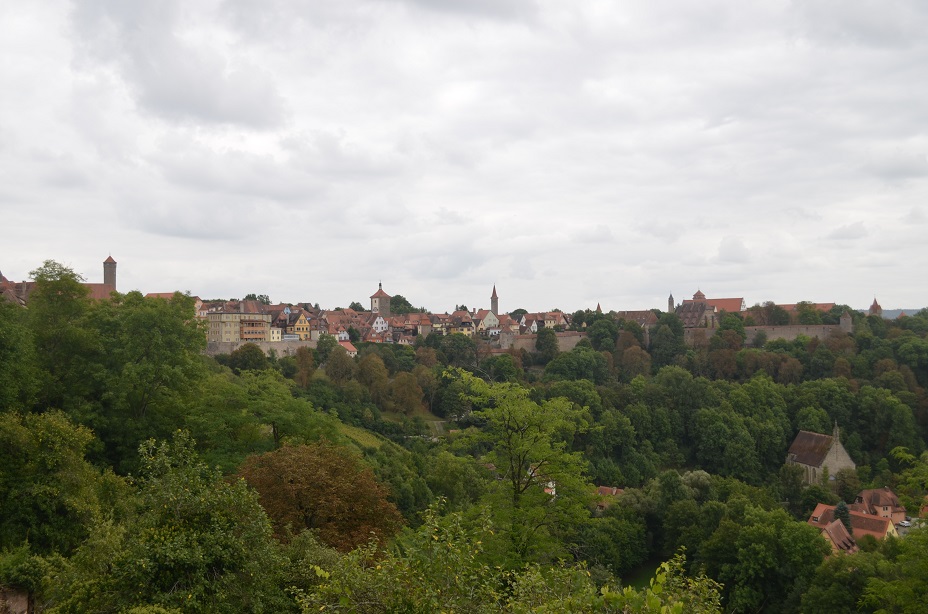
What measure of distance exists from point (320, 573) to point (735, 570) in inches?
1091

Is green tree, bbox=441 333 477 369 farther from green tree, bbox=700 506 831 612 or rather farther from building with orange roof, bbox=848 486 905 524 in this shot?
green tree, bbox=700 506 831 612

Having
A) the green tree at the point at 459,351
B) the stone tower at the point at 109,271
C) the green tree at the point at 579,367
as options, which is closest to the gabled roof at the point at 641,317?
the green tree at the point at 579,367

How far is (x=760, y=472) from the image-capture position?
52.9m

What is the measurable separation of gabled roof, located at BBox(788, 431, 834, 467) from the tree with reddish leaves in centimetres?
4570

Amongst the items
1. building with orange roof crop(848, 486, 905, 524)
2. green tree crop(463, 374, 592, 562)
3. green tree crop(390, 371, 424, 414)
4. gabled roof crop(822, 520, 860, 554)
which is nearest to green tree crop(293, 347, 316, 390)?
green tree crop(390, 371, 424, 414)

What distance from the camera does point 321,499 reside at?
562 inches

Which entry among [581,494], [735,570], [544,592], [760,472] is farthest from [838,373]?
[544,592]

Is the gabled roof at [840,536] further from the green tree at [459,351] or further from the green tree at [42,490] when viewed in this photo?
the green tree at [459,351]

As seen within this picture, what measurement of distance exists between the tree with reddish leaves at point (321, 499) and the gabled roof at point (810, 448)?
45.7 meters

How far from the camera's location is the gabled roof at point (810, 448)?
A: 5194 centimetres

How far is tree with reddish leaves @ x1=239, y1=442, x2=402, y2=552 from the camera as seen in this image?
14227 millimetres

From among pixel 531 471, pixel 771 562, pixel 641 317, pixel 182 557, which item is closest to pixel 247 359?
pixel 771 562

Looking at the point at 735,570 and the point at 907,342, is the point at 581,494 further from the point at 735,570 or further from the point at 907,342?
the point at 907,342

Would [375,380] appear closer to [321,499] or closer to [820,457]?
[820,457]
